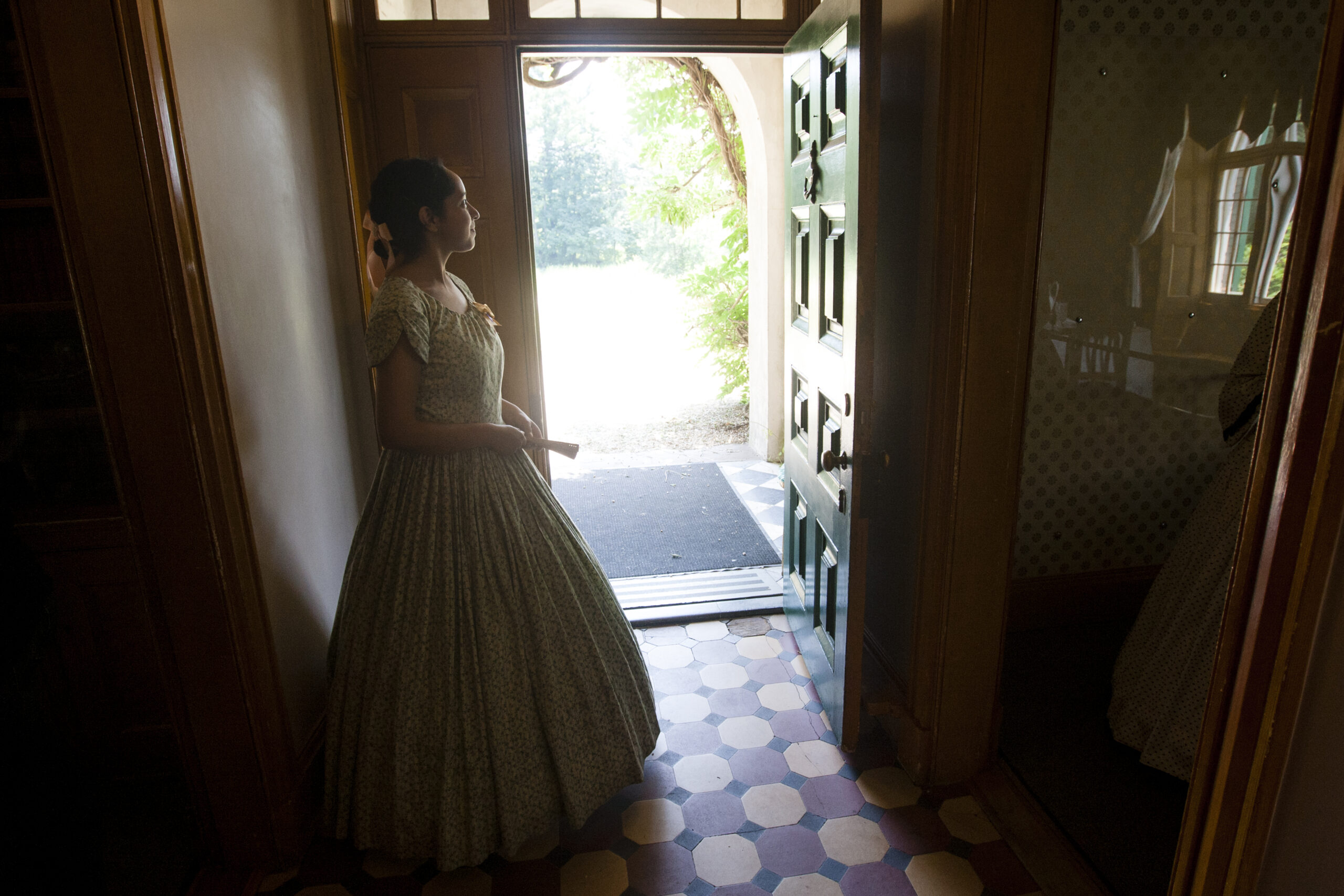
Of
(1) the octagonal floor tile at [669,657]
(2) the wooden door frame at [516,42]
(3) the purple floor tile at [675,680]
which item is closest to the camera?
(2) the wooden door frame at [516,42]

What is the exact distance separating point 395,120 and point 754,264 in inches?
108

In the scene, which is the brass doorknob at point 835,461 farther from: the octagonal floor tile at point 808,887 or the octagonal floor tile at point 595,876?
the octagonal floor tile at point 595,876

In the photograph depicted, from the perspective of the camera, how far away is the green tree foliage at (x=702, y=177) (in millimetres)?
5531

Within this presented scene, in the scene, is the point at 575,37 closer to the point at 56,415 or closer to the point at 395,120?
the point at 395,120

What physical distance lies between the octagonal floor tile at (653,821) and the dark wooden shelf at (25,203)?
2158 mm

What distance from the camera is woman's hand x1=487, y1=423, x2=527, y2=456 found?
185 cm

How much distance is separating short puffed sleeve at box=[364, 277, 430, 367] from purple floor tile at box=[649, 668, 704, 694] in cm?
143

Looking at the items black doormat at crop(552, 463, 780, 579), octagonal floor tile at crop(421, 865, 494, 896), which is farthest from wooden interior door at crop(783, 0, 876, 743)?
octagonal floor tile at crop(421, 865, 494, 896)

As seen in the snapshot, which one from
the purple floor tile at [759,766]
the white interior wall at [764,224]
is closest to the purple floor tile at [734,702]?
the purple floor tile at [759,766]

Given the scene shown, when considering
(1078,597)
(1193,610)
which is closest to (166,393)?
(1193,610)

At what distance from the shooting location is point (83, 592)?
6.58ft

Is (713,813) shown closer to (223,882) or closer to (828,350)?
(223,882)

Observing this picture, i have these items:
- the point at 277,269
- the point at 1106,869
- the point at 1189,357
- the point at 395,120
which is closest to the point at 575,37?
the point at 395,120

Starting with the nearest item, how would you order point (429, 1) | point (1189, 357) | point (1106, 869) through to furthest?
point (1106, 869), point (429, 1), point (1189, 357)
